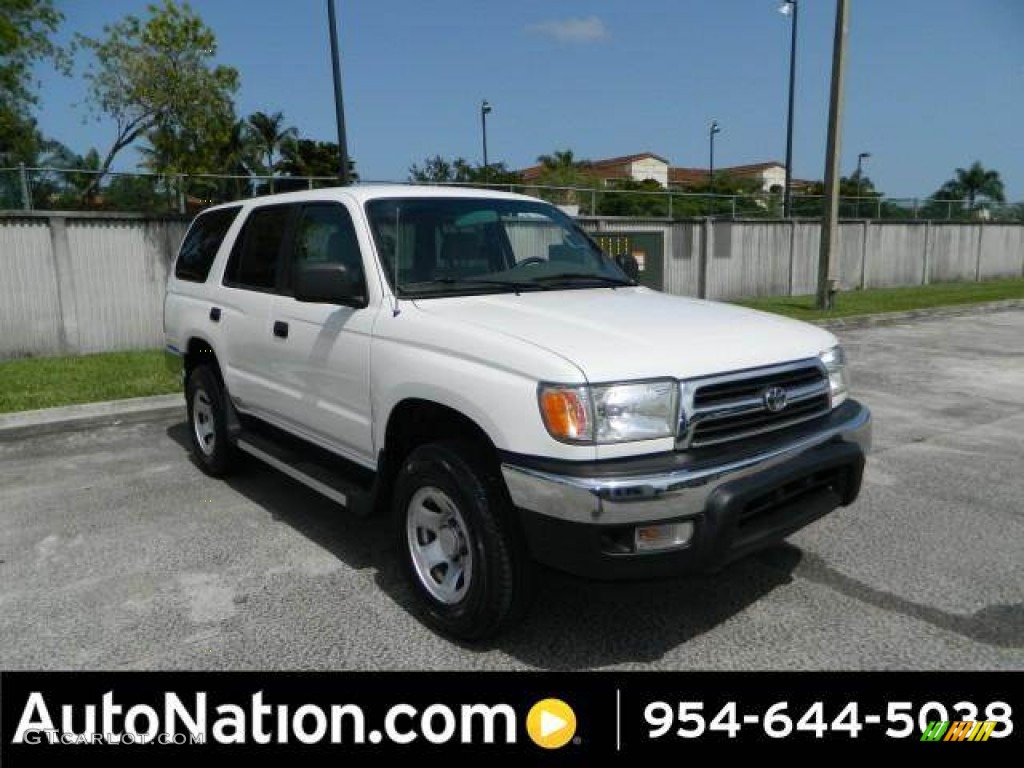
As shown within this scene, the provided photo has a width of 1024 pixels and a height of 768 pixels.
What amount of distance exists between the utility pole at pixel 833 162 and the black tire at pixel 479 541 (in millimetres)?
14068

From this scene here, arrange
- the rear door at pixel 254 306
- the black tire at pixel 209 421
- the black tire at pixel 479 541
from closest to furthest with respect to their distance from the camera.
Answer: the black tire at pixel 479 541, the rear door at pixel 254 306, the black tire at pixel 209 421

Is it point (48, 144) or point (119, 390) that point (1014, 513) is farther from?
point (48, 144)

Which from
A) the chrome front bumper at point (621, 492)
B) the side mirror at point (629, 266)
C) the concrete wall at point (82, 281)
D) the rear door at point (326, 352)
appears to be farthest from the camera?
the concrete wall at point (82, 281)

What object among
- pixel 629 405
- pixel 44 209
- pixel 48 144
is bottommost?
pixel 629 405

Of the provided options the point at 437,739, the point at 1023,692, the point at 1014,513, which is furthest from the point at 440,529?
the point at 1014,513

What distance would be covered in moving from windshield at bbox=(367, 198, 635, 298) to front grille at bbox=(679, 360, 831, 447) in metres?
1.29

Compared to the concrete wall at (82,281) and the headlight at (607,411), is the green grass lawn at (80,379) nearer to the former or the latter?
the concrete wall at (82,281)

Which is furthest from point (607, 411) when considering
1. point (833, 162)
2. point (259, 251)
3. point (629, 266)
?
Result: point (833, 162)

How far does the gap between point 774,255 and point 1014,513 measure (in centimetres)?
1680

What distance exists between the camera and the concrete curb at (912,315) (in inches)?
557

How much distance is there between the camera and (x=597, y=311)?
3.67m

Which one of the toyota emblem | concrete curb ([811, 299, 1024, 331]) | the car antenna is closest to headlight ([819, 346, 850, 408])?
the toyota emblem

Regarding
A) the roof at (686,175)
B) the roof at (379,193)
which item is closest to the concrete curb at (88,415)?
the roof at (379,193)

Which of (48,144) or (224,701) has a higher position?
(48,144)
